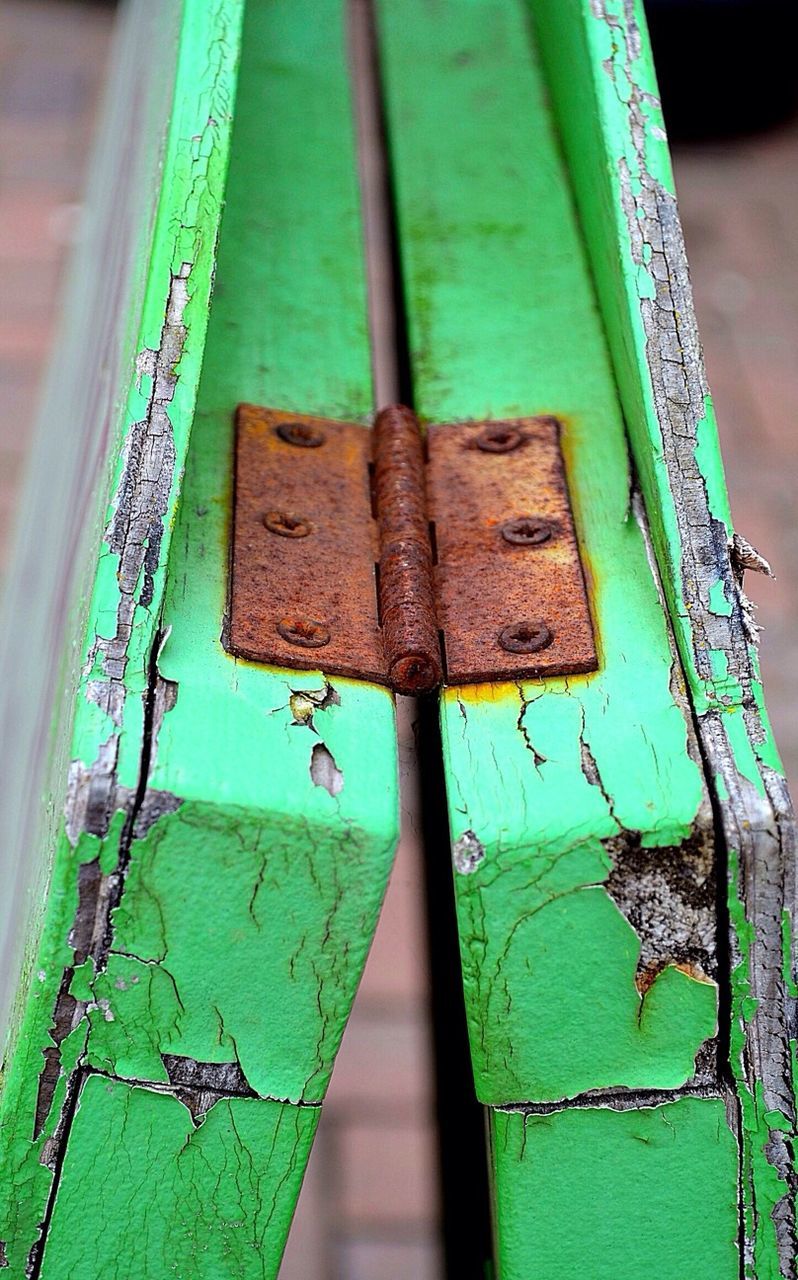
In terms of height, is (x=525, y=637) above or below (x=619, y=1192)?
above

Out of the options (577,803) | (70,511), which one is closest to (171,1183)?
(577,803)

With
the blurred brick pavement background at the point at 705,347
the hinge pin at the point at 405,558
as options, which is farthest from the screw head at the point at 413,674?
the blurred brick pavement background at the point at 705,347

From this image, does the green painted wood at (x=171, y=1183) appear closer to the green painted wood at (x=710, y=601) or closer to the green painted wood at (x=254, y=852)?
the green painted wood at (x=254, y=852)

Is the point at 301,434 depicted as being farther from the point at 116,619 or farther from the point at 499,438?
the point at 116,619

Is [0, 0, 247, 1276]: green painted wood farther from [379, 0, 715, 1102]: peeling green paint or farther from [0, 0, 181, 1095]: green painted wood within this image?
[379, 0, 715, 1102]: peeling green paint

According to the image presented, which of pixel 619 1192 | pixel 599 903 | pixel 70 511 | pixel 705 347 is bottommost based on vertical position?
pixel 619 1192

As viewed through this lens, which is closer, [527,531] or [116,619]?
[116,619]

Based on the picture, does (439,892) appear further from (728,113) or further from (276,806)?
(728,113)
